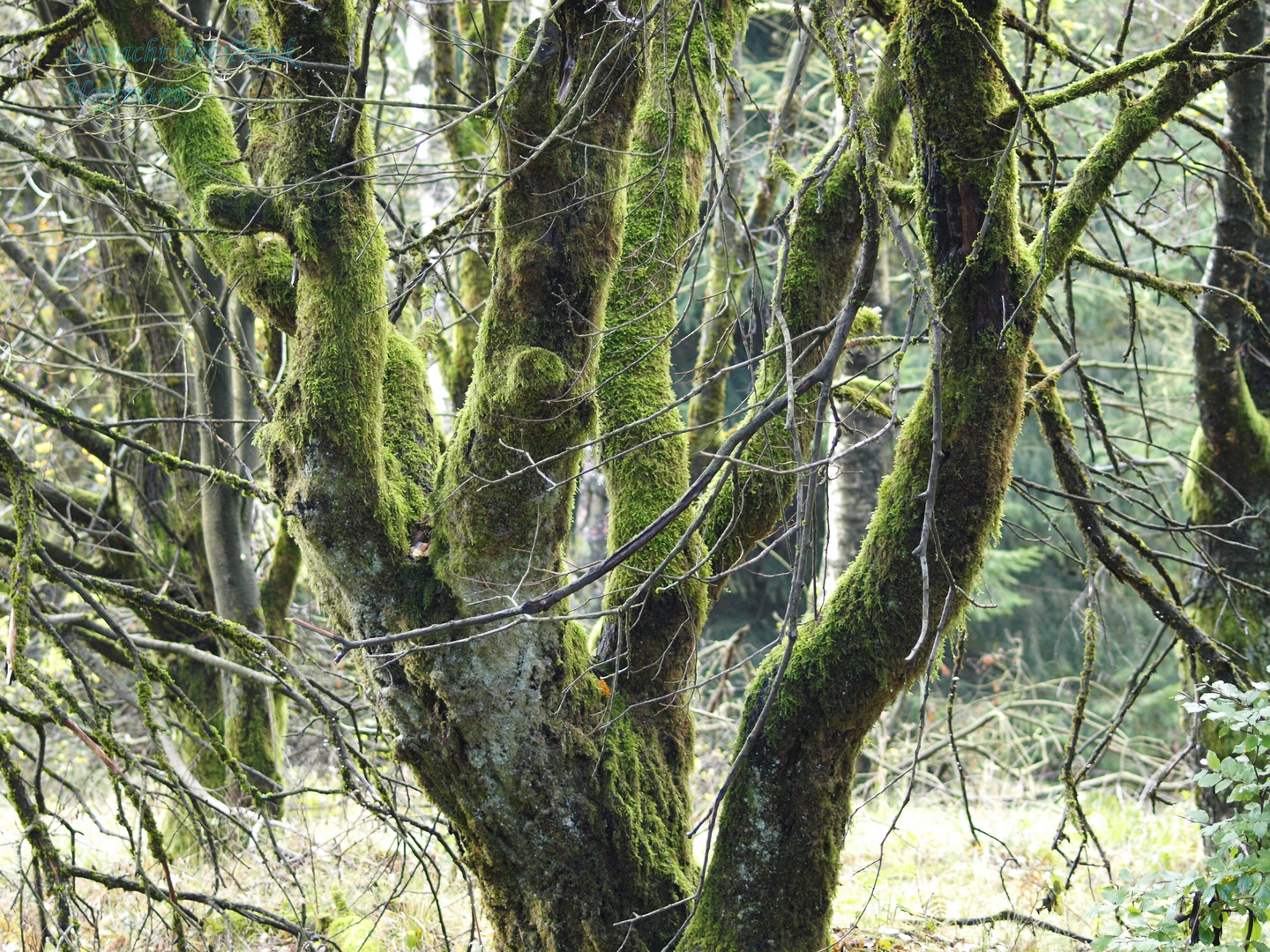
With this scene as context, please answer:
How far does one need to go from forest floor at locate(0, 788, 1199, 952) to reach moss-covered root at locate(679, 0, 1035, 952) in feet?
1.82

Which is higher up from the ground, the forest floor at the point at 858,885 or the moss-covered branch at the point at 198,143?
the moss-covered branch at the point at 198,143

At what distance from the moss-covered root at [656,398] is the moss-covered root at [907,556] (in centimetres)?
42

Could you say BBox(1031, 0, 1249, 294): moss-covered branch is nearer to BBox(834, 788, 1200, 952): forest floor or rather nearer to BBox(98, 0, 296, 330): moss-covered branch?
BBox(834, 788, 1200, 952): forest floor

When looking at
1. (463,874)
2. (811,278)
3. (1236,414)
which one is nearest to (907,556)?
(811,278)

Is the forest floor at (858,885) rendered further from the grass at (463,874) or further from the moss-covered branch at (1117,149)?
the moss-covered branch at (1117,149)

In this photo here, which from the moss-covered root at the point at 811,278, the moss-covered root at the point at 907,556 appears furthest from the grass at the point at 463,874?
the moss-covered root at the point at 811,278

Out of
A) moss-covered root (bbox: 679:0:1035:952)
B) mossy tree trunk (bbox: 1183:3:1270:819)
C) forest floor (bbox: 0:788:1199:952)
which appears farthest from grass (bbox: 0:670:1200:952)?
mossy tree trunk (bbox: 1183:3:1270:819)

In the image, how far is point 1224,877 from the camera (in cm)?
247

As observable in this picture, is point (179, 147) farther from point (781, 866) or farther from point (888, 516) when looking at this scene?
point (781, 866)

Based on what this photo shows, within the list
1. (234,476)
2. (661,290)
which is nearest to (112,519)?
(234,476)

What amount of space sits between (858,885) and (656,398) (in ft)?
9.27

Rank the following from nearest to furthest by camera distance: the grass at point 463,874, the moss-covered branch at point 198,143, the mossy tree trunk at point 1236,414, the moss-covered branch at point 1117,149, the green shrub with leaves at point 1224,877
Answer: the moss-covered branch at point 1117,149 → the green shrub with leaves at point 1224,877 → the moss-covered branch at point 198,143 → the grass at point 463,874 → the mossy tree trunk at point 1236,414

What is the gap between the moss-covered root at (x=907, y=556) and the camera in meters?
2.37

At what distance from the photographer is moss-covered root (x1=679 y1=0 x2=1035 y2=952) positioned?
93.1 inches
